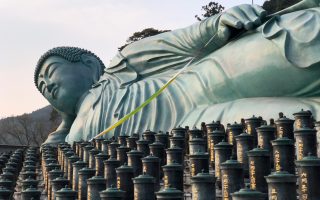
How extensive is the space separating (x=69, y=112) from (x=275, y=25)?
4.66m

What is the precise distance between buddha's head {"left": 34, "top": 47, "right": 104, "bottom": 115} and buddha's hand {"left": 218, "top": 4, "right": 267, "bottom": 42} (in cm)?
317

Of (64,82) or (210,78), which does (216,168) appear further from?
(64,82)

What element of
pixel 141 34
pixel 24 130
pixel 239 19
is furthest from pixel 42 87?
pixel 24 130

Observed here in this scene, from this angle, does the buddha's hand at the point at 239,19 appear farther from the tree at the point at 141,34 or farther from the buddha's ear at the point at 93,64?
the tree at the point at 141,34

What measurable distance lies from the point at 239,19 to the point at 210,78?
2.97 ft

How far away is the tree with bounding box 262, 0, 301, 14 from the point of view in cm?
2655

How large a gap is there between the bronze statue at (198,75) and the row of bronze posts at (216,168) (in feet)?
5.27

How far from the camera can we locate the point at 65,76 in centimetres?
1145

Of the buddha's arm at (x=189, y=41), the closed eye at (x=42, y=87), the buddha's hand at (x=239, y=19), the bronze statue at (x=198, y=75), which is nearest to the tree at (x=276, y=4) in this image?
the closed eye at (x=42, y=87)

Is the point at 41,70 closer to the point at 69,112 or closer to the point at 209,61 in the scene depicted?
the point at 69,112

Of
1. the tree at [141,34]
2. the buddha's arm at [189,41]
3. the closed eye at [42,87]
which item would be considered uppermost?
the tree at [141,34]

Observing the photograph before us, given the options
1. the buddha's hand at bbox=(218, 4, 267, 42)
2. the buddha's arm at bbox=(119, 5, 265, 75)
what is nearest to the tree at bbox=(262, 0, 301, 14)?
the buddha's arm at bbox=(119, 5, 265, 75)

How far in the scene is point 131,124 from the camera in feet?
31.4

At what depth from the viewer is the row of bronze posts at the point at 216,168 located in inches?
163
